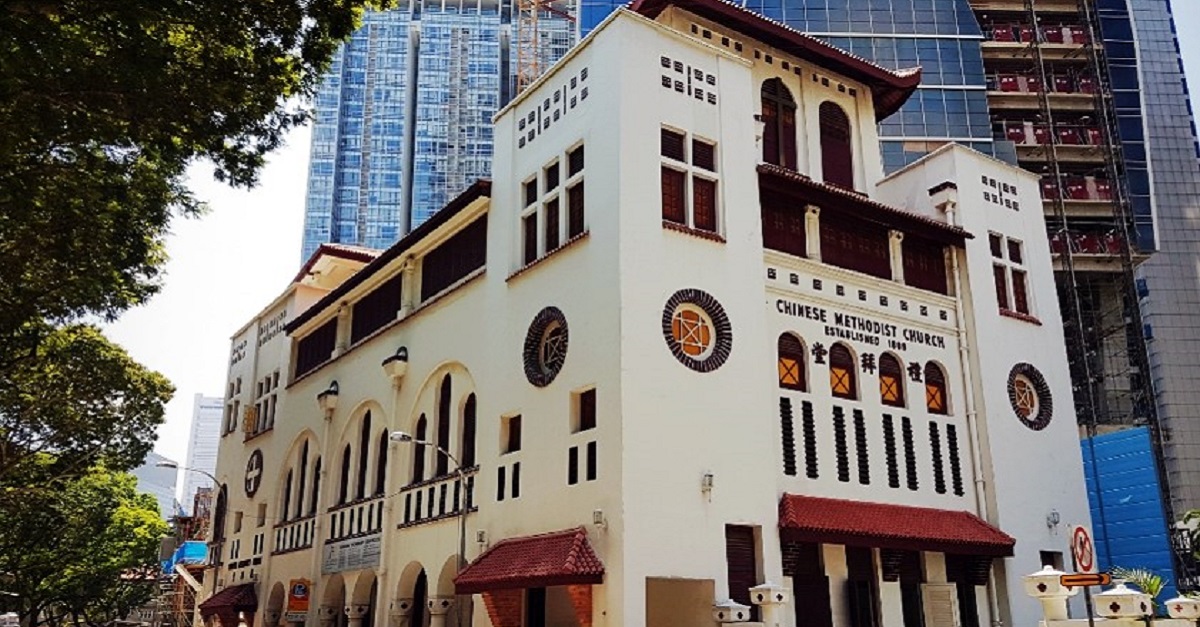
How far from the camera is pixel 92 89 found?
1430 centimetres

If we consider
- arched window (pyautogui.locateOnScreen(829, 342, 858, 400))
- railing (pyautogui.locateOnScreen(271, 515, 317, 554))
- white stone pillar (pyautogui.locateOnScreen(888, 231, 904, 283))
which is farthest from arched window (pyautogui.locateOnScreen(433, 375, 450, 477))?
white stone pillar (pyautogui.locateOnScreen(888, 231, 904, 283))

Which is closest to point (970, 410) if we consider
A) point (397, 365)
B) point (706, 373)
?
point (706, 373)

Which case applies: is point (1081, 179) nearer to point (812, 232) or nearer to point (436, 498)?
point (812, 232)

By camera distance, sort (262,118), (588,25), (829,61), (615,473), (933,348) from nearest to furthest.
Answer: (262,118), (615,473), (933,348), (829,61), (588,25)

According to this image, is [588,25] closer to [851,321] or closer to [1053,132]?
[1053,132]

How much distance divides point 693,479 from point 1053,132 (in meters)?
38.6

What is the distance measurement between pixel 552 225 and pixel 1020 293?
43.9ft

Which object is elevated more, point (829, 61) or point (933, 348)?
point (829, 61)

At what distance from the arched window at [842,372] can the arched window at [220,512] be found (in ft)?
87.1

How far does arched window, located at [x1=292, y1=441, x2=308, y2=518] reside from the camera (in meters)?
33.9

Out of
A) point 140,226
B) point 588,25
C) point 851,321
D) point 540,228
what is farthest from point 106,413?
point 588,25

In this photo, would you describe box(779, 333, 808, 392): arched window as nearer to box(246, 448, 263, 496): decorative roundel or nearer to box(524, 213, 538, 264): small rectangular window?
box(524, 213, 538, 264): small rectangular window

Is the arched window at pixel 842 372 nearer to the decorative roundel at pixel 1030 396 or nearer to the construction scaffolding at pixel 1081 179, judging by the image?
the decorative roundel at pixel 1030 396

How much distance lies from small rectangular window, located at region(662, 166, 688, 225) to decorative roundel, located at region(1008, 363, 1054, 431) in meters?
10.4
